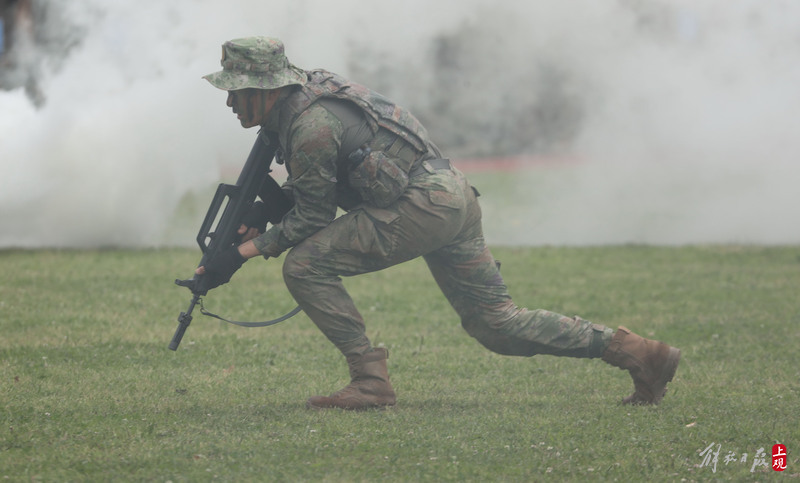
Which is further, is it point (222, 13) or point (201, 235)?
point (222, 13)

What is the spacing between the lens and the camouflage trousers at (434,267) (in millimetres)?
5691

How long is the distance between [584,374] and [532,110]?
15.4 meters

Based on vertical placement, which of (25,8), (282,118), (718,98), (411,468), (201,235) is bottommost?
(411,468)

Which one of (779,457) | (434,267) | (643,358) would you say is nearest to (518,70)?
(434,267)

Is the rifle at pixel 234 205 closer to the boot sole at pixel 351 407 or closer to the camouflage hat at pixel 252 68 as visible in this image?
the camouflage hat at pixel 252 68

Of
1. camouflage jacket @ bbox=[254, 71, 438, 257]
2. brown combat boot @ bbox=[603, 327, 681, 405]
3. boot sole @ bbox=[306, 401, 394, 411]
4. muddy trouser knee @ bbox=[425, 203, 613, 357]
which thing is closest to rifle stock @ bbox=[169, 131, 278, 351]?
camouflage jacket @ bbox=[254, 71, 438, 257]

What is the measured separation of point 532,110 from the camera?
2205 centimetres

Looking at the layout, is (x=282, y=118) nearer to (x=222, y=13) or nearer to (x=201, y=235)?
(x=201, y=235)

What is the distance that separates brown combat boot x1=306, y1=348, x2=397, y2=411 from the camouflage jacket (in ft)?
2.55

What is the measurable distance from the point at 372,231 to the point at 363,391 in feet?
2.97

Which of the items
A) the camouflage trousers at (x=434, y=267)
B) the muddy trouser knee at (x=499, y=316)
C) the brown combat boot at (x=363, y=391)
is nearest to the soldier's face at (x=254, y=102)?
the camouflage trousers at (x=434, y=267)

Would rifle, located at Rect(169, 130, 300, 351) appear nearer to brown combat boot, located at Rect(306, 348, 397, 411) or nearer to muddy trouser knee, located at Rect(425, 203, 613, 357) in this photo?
brown combat boot, located at Rect(306, 348, 397, 411)

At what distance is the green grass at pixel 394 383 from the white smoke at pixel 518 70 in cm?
177

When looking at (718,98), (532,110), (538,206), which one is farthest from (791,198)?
(532,110)
